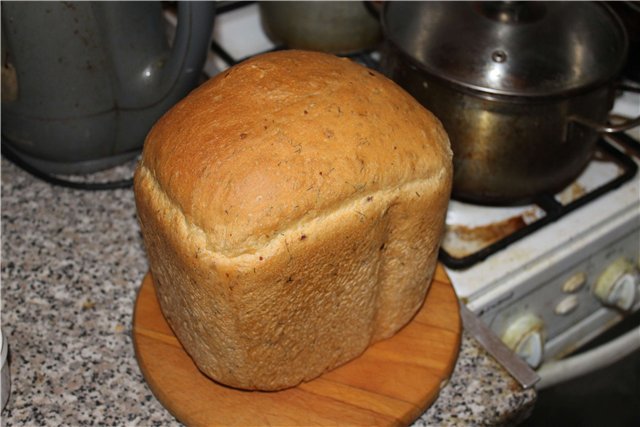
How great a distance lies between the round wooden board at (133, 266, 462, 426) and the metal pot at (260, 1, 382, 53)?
A: 1.76ft

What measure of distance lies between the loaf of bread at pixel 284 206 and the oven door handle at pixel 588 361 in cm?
43

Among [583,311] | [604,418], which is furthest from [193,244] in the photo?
[604,418]

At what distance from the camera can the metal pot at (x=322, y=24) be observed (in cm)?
124

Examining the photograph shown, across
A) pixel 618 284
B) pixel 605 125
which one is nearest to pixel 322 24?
pixel 605 125

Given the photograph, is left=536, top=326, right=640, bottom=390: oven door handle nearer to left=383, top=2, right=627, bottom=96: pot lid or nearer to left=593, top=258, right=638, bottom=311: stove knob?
left=593, top=258, right=638, bottom=311: stove knob

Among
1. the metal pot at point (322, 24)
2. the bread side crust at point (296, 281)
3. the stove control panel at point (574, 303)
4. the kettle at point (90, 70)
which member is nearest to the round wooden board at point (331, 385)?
the bread side crust at point (296, 281)

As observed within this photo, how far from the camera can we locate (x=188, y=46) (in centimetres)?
99

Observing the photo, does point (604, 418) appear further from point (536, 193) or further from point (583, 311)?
point (536, 193)

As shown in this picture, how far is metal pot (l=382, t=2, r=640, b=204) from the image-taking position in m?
0.95

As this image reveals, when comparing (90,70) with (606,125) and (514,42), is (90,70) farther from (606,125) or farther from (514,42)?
(606,125)

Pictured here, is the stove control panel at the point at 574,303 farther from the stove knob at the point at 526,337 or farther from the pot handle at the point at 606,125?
the pot handle at the point at 606,125

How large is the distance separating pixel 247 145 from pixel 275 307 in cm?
15

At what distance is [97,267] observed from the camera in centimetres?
101

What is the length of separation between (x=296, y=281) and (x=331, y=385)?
178 millimetres
